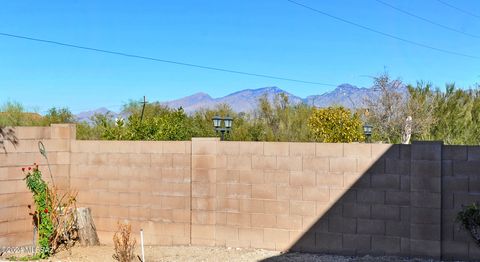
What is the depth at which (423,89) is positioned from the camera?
26.0 metres

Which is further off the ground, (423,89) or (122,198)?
(423,89)

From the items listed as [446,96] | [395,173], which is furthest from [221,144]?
[446,96]

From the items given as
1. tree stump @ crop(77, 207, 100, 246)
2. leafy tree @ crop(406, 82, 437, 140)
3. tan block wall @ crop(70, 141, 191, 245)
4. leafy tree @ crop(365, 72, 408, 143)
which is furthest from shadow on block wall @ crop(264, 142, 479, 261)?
leafy tree @ crop(365, 72, 408, 143)

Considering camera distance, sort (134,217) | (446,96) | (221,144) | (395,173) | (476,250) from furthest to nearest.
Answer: (446,96) → (134,217) → (221,144) → (395,173) → (476,250)

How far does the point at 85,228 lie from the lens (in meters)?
10.1

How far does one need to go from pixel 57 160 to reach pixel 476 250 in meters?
8.18

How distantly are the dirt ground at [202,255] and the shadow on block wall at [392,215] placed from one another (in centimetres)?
18

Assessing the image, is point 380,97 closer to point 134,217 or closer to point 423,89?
point 423,89

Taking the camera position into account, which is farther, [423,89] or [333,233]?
[423,89]

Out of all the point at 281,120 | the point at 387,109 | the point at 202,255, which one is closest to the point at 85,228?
the point at 202,255

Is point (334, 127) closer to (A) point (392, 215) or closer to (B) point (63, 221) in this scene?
(A) point (392, 215)

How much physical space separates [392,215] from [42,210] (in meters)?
6.38

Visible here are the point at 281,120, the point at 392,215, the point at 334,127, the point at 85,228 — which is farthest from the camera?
the point at 281,120
